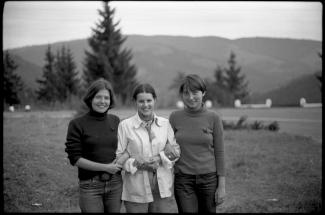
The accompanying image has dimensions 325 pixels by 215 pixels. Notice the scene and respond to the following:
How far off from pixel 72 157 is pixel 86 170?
16cm

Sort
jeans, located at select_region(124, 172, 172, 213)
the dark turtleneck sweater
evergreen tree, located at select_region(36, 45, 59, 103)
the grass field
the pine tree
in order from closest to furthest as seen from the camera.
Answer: the dark turtleneck sweater, jeans, located at select_region(124, 172, 172, 213), the grass field, the pine tree, evergreen tree, located at select_region(36, 45, 59, 103)

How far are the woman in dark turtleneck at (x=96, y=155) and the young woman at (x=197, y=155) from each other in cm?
58

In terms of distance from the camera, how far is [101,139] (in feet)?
9.68

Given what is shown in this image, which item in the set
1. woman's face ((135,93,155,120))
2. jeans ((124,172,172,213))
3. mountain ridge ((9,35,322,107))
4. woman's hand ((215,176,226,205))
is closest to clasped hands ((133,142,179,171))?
jeans ((124,172,172,213))

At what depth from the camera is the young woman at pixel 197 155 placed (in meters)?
3.11

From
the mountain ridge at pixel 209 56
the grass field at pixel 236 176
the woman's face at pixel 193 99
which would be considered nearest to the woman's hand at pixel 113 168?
the woman's face at pixel 193 99

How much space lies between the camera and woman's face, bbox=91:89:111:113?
9.90ft

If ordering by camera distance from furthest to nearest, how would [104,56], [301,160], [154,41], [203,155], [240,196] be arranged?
[154,41] → [104,56] → [301,160] → [240,196] → [203,155]

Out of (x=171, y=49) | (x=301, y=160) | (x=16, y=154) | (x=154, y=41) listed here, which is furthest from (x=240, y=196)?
(x=154, y=41)

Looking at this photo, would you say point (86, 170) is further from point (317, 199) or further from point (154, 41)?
point (154, 41)

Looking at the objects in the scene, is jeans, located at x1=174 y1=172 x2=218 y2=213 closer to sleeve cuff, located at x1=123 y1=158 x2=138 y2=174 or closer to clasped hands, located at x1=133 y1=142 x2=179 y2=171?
clasped hands, located at x1=133 y1=142 x2=179 y2=171

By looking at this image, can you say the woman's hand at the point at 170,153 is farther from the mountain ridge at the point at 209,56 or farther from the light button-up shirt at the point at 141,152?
the mountain ridge at the point at 209,56

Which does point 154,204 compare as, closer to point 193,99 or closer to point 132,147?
point 132,147

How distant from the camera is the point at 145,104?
3.02 metres
